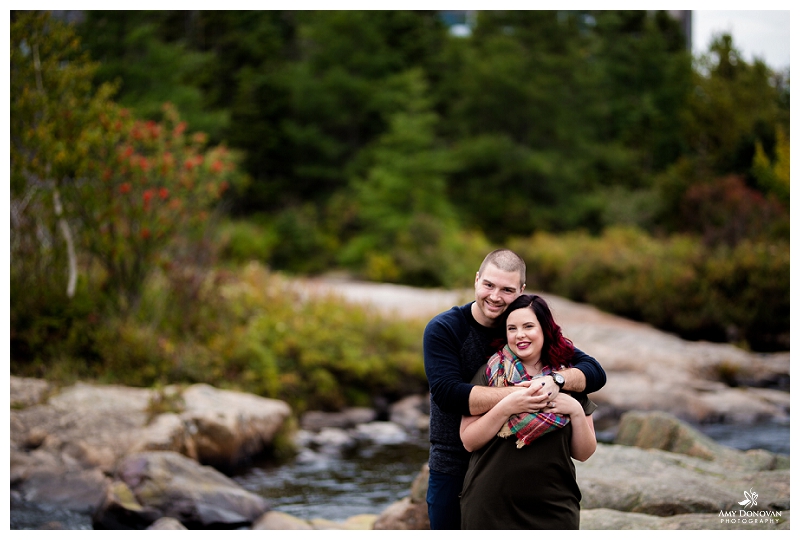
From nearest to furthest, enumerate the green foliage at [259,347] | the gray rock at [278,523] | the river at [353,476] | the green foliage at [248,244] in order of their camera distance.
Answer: the gray rock at [278,523], the river at [353,476], the green foliage at [259,347], the green foliage at [248,244]

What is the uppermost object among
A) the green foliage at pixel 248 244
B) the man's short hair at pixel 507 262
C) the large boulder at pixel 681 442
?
the man's short hair at pixel 507 262

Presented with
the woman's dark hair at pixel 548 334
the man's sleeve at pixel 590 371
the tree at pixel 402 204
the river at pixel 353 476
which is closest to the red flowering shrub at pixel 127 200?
the river at pixel 353 476

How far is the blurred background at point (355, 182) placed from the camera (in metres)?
7.03

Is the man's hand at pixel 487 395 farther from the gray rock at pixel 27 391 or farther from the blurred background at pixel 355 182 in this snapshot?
the blurred background at pixel 355 182

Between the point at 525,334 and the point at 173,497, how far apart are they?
10.2 feet

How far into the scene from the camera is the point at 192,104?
1784 centimetres

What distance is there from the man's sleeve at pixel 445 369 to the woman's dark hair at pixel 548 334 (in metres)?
0.25

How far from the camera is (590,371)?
2562mm

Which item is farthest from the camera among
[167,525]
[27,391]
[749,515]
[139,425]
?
[27,391]

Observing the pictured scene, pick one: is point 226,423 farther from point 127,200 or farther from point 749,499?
point 749,499

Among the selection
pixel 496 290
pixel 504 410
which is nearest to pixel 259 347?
pixel 496 290

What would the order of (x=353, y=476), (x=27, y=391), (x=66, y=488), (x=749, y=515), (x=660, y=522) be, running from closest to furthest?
(x=660, y=522), (x=749, y=515), (x=66, y=488), (x=27, y=391), (x=353, y=476)

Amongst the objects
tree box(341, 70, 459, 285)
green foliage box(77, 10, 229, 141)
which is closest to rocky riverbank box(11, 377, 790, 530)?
green foliage box(77, 10, 229, 141)

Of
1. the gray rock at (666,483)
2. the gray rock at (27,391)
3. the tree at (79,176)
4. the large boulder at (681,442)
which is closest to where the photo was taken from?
the gray rock at (666,483)
